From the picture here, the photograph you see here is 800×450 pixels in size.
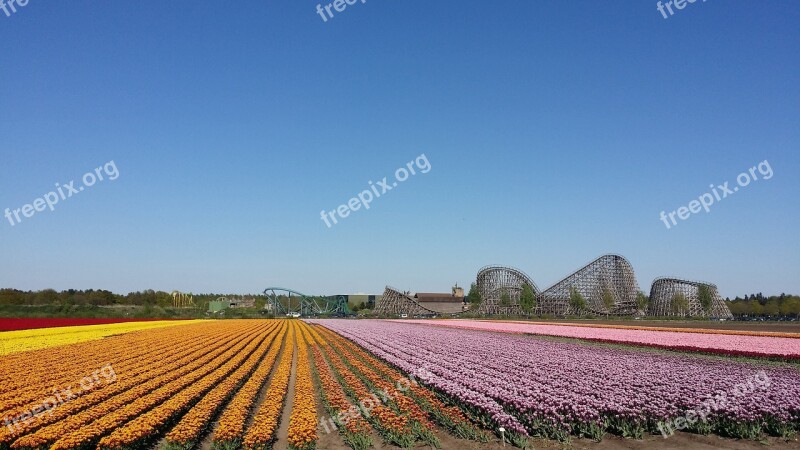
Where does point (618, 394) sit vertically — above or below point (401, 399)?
above

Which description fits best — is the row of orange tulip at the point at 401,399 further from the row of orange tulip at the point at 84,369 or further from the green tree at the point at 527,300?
the green tree at the point at 527,300

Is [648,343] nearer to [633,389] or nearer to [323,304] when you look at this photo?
[633,389]

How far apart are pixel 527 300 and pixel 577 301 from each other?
1044 cm

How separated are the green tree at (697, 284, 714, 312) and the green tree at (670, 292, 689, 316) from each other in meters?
2.82

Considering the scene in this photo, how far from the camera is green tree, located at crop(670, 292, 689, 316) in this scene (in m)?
107

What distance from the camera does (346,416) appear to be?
41.2 ft

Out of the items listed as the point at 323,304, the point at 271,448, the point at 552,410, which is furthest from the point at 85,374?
the point at 323,304

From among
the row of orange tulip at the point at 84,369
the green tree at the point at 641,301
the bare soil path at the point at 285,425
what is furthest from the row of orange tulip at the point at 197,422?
the green tree at the point at 641,301

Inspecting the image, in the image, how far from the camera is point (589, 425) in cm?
1123

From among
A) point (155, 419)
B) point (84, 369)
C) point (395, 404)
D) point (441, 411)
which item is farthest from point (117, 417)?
point (84, 369)

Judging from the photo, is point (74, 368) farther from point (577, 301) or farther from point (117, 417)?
point (577, 301)

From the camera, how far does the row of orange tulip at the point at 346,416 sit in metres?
10.9

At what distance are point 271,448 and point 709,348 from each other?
24.0 m

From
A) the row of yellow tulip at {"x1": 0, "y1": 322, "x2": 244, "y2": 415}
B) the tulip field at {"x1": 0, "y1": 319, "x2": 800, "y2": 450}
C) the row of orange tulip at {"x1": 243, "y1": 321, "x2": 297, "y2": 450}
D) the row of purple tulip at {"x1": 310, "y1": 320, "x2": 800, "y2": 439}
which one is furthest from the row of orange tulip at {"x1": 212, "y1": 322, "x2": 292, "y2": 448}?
the row of purple tulip at {"x1": 310, "y1": 320, "x2": 800, "y2": 439}
